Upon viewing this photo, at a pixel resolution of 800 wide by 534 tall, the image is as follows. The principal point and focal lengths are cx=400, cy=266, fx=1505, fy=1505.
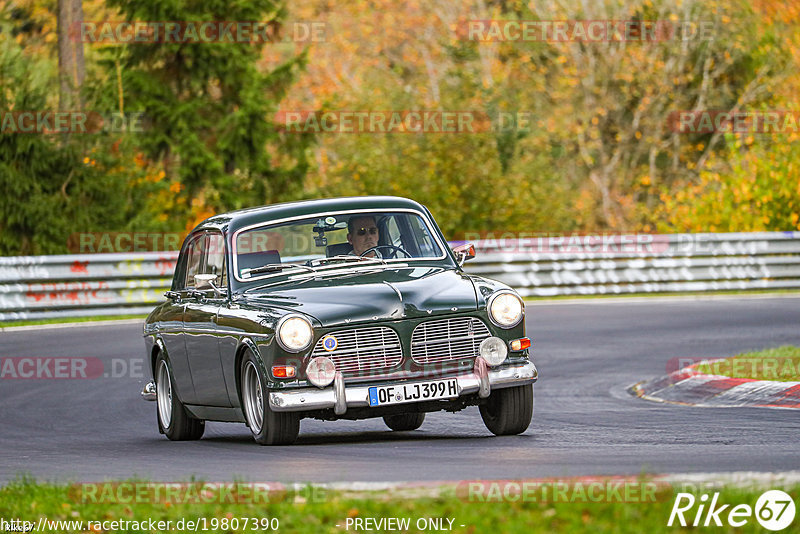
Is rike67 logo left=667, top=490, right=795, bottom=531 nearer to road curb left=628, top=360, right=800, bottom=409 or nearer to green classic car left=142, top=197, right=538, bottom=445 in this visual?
green classic car left=142, top=197, right=538, bottom=445

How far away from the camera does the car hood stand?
9.69 meters

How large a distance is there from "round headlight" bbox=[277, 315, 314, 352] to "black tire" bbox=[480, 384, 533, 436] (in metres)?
1.55

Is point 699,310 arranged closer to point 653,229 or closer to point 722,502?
point 722,502

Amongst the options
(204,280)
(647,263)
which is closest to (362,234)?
(204,280)

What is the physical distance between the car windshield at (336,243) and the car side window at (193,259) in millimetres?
667

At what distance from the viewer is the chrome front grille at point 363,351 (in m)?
9.67

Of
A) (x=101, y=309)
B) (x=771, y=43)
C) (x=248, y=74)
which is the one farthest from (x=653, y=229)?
(x=101, y=309)

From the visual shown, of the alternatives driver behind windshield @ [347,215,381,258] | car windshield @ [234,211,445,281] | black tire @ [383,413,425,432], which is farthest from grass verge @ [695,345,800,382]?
driver behind windshield @ [347,215,381,258]

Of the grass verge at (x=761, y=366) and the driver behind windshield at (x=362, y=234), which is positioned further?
the grass verge at (x=761, y=366)

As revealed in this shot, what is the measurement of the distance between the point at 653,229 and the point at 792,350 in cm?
3028

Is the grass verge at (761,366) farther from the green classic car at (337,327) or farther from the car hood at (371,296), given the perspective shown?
the car hood at (371,296)

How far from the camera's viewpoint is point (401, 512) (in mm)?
6570

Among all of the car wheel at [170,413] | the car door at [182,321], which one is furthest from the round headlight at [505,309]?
the car wheel at [170,413]

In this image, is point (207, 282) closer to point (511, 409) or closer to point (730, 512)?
point (511, 409)
